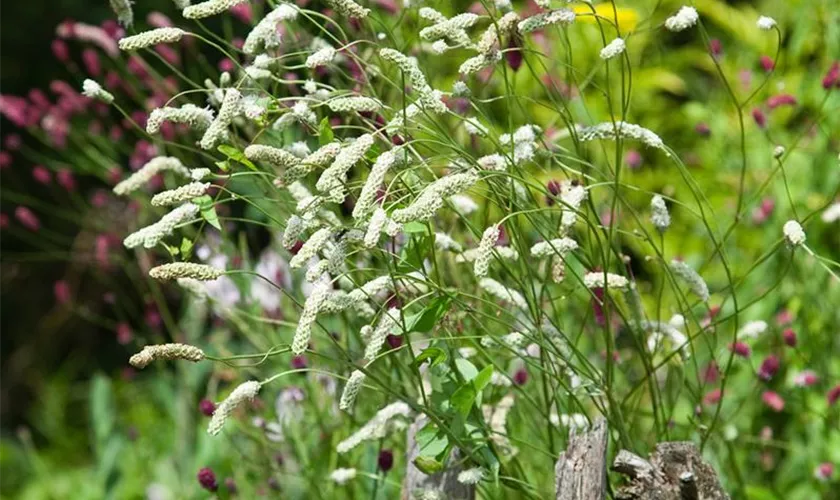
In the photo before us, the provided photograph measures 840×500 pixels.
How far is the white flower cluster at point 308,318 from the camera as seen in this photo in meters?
1.69

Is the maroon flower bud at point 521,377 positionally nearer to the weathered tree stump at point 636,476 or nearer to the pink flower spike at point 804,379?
the weathered tree stump at point 636,476

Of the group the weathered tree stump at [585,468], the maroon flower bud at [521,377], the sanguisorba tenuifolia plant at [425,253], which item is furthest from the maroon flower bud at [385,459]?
the weathered tree stump at [585,468]

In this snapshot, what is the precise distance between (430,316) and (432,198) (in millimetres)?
321

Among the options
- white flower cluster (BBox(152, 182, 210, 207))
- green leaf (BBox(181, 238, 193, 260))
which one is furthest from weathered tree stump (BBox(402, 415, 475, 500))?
white flower cluster (BBox(152, 182, 210, 207))

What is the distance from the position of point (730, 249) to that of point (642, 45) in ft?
2.95

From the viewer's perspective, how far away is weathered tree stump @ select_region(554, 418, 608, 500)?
1995 mm

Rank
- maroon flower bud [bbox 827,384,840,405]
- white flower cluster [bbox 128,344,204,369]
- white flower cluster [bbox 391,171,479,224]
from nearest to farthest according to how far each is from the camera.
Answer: white flower cluster [bbox 391,171,479,224] < white flower cluster [bbox 128,344,204,369] < maroon flower bud [bbox 827,384,840,405]

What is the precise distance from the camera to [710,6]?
4.47 meters

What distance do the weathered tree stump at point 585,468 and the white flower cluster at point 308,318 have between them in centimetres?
52

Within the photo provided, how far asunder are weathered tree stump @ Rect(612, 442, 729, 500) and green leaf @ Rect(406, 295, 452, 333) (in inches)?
14.1

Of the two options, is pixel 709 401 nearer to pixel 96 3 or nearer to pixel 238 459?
pixel 238 459

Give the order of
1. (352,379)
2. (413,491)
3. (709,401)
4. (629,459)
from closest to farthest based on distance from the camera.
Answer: (352,379) < (629,459) < (413,491) < (709,401)

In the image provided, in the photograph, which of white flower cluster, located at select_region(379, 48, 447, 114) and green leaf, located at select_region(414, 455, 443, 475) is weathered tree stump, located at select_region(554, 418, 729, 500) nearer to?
green leaf, located at select_region(414, 455, 443, 475)

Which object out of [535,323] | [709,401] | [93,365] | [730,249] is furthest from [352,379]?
[93,365]
